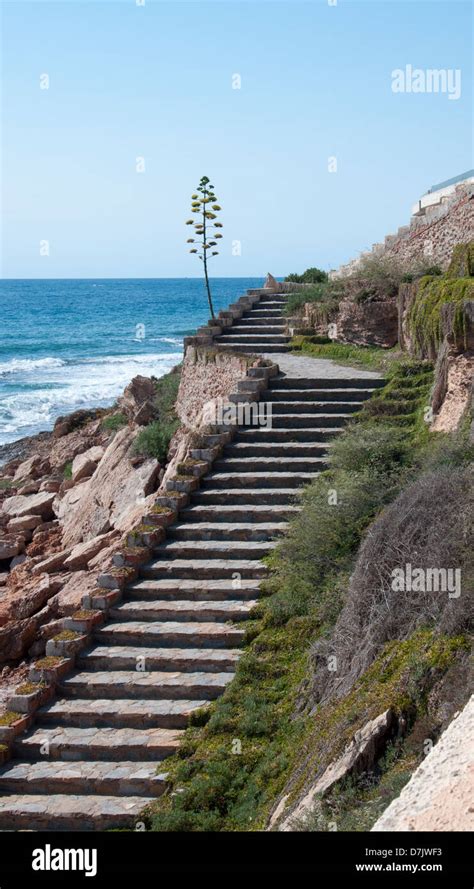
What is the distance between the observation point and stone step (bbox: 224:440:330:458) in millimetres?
14375

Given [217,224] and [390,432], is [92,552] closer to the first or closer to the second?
[390,432]

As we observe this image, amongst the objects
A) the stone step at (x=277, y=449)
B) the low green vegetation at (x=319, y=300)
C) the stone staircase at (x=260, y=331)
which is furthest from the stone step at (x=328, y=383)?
the low green vegetation at (x=319, y=300)

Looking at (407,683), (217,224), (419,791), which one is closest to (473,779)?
(419,791)

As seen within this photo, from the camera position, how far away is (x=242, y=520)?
13242 millimetres

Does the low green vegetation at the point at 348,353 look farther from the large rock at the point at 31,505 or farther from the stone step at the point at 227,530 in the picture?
the large rock at the point at 31,505

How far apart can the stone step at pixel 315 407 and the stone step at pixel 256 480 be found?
157 centimetres

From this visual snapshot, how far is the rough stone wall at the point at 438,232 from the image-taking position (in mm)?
20734

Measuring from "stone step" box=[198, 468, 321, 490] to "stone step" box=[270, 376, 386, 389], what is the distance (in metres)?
2.35

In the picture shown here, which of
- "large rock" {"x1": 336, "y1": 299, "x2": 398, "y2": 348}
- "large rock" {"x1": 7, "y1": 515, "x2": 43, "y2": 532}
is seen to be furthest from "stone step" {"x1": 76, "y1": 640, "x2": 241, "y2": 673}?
"large rock" {"x1": 336, "y1": 299, "x2": 398, "y2": 348}

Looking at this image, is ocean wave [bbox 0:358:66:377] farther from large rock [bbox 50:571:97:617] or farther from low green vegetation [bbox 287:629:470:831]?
low green vegetation [bbox 287:629:470:831]

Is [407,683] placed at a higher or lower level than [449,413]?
lower

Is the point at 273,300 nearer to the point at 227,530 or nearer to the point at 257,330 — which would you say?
the point at 257,330

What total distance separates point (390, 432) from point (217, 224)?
11501mm

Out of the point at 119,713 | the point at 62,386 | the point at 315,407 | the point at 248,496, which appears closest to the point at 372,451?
the point at 248,496
